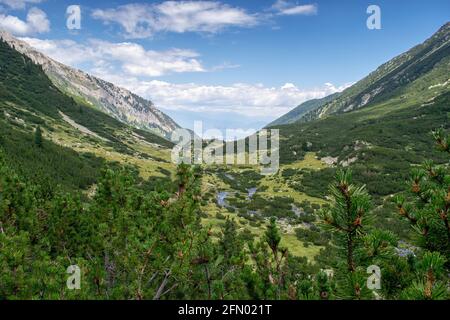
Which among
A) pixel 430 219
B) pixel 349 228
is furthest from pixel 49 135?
pixel 430 219

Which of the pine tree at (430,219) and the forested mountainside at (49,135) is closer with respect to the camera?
the pine tree at (430,219)

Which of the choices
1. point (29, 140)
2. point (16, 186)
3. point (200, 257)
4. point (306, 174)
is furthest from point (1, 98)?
point (200, 257)

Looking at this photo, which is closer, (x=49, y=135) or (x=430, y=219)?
(x=430, y=219)

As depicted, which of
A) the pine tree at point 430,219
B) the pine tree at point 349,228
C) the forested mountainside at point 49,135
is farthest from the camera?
the forested mountainside at point 49,135

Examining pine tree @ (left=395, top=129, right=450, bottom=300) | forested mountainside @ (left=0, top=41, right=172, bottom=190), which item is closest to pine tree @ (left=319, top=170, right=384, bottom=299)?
pine tree @ (left=395, top=129, right=450, bottom=300)

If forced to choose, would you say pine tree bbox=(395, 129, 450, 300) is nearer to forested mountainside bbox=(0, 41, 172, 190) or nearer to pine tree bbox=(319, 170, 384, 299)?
pine tree bbox=(319, 170, 384, 299)

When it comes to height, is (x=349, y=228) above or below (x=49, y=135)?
below

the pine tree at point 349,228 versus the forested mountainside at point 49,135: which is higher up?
the forested mountainside at point 49,135

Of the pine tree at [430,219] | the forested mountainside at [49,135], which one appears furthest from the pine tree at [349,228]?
the forested mountainside at [49,135]

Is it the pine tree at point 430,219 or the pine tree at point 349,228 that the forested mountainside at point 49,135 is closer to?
the pine tree at point 349,228

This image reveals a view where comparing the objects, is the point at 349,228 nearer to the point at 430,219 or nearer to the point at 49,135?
the point at 430,219

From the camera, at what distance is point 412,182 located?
5.01m

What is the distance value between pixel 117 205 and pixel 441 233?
833 cm

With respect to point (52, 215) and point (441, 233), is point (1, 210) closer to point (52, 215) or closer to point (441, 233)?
point (52, 215)
